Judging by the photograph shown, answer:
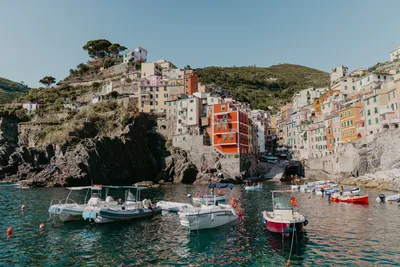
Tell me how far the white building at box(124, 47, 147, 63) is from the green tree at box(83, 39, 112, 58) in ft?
50.9

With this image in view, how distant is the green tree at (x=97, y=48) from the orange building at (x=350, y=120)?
10743cm

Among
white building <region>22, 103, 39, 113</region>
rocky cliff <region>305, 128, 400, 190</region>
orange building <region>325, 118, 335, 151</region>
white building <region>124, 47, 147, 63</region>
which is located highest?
white building <region>124, 47, 147, 63</region>

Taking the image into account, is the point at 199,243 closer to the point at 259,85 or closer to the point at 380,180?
the point at 380,180

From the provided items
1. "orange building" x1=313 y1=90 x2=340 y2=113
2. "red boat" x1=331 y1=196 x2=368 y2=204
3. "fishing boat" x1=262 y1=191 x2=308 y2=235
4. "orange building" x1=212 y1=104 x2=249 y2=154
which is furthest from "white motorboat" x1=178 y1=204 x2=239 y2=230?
"orange building" x1=313 y1=90 x2=340 y2=113

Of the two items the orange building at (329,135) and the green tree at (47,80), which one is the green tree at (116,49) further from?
the orange building at (329,135)

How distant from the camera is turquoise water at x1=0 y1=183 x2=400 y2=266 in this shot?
50.1 feet

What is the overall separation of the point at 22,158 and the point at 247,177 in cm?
5758

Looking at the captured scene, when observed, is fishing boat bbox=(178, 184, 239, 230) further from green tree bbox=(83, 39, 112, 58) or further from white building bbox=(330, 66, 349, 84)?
green tree bbox=(83, 39, 112, 58)

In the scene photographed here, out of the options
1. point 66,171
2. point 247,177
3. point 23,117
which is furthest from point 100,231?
point 23,117

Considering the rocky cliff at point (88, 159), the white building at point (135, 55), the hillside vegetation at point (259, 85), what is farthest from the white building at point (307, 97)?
the white building at point (135, 55)

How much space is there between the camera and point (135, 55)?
120 m

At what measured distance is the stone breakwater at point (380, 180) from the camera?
148 ft

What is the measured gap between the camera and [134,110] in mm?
85750

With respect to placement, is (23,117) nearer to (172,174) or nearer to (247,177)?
(172,174)
